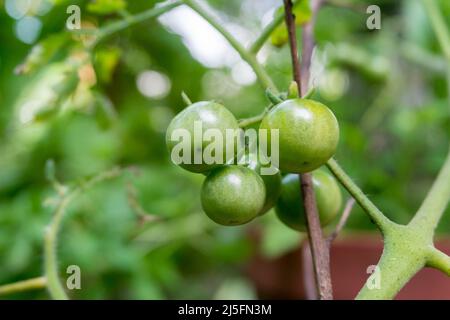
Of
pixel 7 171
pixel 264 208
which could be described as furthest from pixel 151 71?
pixel 264 208

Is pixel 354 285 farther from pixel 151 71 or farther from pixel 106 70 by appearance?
pixel 151 71

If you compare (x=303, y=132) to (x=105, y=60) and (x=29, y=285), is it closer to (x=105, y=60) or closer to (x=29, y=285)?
(x=29, y=285)

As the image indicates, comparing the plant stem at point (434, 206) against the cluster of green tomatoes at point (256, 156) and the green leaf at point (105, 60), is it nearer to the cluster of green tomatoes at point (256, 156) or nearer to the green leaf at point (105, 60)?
the cluster of green tomatoes at point (256, 156)

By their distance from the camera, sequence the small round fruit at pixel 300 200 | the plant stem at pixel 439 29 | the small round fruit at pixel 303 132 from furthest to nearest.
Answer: the plant stem at pixel 439 29
the small round fruit at pixel 300 200
the small round fruit at pixel 303 132

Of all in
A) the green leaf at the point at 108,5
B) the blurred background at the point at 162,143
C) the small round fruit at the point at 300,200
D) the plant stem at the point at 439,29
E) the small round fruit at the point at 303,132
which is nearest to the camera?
the small round fruit at the point at 303,132

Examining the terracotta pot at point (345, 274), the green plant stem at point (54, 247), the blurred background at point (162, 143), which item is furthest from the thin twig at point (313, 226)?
the terracotta pot at point (345, 274)

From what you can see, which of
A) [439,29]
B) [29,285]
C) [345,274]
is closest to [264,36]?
[29,285]

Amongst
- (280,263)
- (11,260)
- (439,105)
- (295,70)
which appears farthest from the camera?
(280,263)
